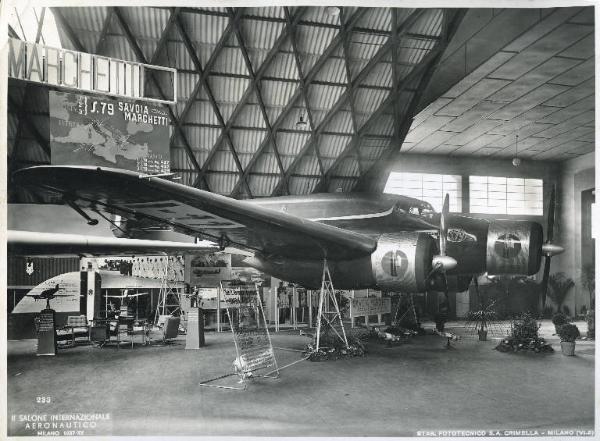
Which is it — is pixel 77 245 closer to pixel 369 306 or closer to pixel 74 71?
pixel 74 71

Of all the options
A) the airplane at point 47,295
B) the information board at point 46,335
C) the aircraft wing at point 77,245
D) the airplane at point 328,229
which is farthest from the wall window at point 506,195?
the information board at point 46,335

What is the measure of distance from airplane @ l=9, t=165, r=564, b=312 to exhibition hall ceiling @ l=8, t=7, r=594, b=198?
128 inches

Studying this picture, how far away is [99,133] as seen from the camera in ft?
20.7

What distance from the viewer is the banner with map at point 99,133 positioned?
6.23 metres

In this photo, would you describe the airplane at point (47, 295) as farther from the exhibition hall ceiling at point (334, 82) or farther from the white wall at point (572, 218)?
the white wall at point (572, 218)

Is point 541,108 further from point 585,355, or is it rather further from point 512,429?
point 512,429

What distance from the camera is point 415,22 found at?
42.7 ft

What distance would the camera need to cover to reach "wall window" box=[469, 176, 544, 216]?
70.9 ft

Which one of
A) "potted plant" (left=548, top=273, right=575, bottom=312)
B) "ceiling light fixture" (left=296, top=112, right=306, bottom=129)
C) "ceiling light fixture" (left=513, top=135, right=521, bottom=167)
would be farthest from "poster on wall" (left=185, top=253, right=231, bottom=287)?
"potted plant" (left=548, top=273, right=575, bottom=312)

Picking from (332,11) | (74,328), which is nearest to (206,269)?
(74,328)

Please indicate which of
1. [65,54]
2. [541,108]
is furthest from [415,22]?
[65,54]

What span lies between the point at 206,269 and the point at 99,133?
7611mm

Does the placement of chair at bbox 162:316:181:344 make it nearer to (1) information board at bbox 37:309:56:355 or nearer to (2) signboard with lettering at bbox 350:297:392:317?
(1) information board at bbox 37:309:56:355

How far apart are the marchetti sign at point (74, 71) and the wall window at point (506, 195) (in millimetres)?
19342
